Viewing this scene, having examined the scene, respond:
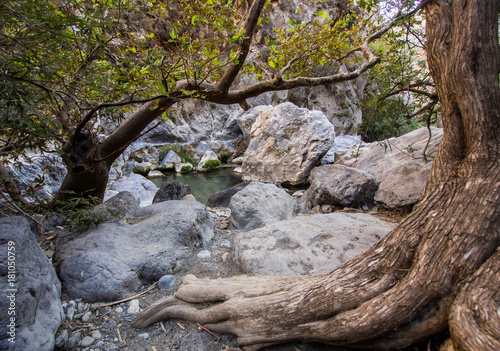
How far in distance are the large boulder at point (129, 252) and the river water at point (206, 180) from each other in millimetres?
6417

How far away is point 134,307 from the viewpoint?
2.07 m

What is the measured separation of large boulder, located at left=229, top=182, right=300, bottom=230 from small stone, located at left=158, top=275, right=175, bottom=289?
5.68 feet

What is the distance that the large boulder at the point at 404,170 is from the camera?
191 inches

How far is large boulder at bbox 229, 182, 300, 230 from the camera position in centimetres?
407

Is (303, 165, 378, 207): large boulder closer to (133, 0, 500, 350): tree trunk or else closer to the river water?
(133, 0, 500, 350): tree trunk

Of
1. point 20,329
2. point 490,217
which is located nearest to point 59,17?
point 20,329

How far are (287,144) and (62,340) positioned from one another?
11.3m

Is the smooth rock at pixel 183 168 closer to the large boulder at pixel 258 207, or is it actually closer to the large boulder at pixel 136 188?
the large boulder at pixel 136 188

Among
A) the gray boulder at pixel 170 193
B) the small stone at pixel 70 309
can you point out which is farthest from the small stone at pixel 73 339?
the gray boulder at pixel 170 193

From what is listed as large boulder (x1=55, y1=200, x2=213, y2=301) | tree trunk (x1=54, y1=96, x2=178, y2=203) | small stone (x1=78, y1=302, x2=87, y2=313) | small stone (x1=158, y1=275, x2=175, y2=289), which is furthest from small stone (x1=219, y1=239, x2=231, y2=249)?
tree trunk (x1=54, y1=96, x2=178, y2=203)

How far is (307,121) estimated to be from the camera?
11.9 metres

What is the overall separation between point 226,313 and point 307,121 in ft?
37.1

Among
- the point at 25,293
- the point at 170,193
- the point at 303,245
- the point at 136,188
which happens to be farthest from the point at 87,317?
the point at 136,188

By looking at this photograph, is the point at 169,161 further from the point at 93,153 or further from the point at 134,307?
the point at 134,307
